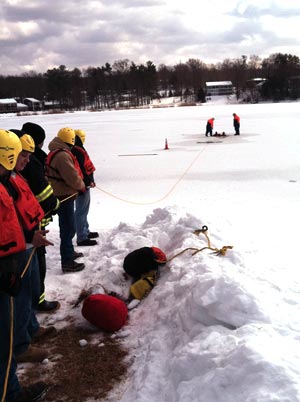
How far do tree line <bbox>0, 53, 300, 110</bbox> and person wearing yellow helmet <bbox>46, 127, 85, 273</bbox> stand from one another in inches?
2721

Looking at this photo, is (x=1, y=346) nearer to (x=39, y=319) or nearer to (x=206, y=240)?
(x=39, y=319)

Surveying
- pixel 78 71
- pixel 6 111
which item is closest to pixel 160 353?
pixel 6 111

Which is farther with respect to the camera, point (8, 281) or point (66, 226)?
point (66, 226)

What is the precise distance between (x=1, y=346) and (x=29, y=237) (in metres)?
0.73

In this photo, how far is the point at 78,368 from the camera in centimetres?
310

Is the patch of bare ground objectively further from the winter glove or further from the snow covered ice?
the winter glove

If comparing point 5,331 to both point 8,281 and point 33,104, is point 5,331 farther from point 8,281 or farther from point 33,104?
point 33,104

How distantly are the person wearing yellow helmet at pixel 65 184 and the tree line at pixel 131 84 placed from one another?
69.1 m

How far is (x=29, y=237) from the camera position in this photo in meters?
2.81

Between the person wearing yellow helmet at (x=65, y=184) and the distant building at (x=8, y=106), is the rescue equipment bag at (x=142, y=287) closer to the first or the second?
the person wearing yellow helmet at (x=65, y=184)

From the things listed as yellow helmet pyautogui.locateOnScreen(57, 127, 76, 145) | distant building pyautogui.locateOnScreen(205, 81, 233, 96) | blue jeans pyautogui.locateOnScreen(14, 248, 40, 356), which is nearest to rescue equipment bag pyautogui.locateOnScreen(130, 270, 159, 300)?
blue jeans pyautogui.locateOnScreen(14, 248, 40, 356)

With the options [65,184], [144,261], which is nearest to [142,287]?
[144,261]

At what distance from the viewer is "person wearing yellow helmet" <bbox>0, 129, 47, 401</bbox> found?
2.40 meters

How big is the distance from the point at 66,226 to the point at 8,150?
2.32 m
